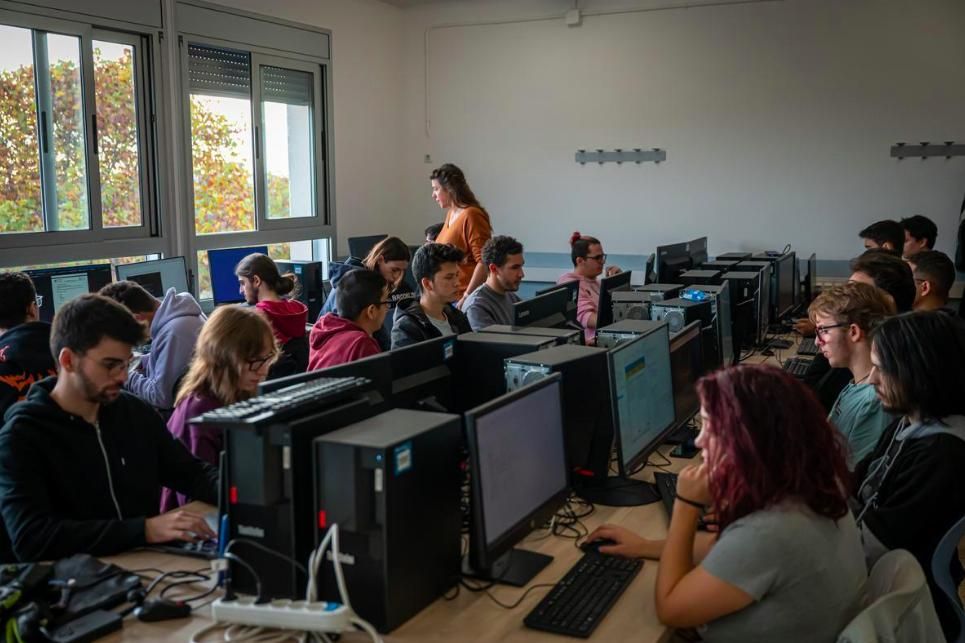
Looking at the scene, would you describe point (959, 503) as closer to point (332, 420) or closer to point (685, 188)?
point (332, 420)

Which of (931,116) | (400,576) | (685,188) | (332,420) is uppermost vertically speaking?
(931,116)

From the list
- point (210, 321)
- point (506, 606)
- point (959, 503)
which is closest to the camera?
point (506, 606)

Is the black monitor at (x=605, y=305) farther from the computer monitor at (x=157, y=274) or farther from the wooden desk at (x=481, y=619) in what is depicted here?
the computer monitor at (x=157, y=274)

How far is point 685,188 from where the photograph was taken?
6.95 metres

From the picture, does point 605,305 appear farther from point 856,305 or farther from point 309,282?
point 309,282

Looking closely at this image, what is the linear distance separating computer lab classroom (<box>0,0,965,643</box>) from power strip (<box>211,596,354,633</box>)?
0.04ft

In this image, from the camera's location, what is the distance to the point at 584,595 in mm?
1844

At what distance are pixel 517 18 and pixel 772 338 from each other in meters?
3.64

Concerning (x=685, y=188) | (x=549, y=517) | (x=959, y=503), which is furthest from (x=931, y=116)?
(x=549, y=517)

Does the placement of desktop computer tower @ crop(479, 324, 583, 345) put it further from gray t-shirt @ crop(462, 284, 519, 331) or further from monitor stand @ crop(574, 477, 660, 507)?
gray t-shirt @ crop(462, 284, 519, 331)

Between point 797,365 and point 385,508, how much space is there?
10.6 ft

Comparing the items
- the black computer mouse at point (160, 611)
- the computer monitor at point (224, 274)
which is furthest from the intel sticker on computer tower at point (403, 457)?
the computer monitor at point (224, 274)

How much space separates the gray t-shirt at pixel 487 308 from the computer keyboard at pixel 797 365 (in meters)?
1.34

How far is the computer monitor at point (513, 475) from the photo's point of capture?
1.76m
